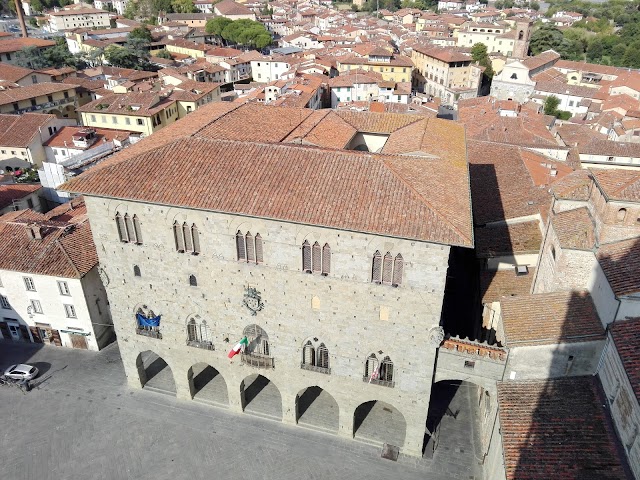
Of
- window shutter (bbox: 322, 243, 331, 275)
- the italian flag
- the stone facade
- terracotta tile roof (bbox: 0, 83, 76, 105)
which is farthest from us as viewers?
terracotta tile roof (bbox: 0, 83, 76, 105)

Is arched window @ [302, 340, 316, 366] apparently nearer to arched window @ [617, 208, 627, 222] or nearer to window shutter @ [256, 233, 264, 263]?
window shutter @ [256, 233, 264, 263]

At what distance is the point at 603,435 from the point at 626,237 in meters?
8.81

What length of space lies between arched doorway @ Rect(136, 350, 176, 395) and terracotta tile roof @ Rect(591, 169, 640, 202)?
26348 mm

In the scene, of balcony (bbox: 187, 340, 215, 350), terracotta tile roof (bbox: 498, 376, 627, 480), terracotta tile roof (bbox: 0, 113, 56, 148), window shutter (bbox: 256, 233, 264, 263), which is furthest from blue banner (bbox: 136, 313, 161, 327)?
terracotta tile roof (bbox: 0, 113, 56, 148)

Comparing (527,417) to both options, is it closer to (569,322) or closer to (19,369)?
(569,322)

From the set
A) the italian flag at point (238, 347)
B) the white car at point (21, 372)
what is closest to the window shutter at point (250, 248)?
the italian flag at point (238, 347)

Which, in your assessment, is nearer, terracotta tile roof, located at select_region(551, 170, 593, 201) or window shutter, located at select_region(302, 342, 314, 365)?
terracotta tile roof, located at select_region(551, 170, 593, 201)

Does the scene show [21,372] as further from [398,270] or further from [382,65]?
[382,65]

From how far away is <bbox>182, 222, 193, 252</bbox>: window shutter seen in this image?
25.3 meters

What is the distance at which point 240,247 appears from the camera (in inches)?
981

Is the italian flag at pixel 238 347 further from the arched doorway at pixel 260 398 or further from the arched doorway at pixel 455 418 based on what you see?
the arched doorway at pixel 455 418

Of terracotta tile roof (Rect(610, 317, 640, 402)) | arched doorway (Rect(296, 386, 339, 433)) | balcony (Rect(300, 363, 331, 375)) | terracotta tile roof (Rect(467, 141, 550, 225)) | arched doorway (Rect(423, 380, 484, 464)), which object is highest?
terracotta tile roof (Rect(610, 317, 640, 402))

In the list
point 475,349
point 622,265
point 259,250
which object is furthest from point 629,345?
point 259,250

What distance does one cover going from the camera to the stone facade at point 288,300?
23375mm
